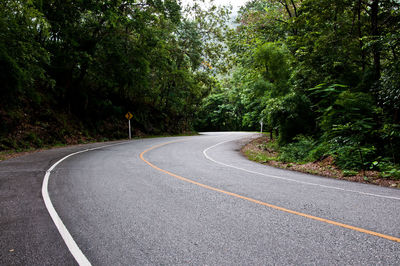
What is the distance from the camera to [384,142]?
8625mm

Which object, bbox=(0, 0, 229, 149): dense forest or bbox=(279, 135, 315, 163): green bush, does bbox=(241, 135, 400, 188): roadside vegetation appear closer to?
bbox=(279, 135, 315, 163): green bush

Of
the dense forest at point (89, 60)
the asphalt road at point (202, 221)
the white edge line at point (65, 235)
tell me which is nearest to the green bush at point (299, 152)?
the asphalt road at point (202, 221)

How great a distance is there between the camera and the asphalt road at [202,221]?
290 centimetres

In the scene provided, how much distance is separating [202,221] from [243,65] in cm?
1783

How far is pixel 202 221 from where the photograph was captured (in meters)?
3.89

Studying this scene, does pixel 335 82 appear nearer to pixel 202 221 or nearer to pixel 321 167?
pixel 321 167

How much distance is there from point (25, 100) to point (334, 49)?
68.2ft

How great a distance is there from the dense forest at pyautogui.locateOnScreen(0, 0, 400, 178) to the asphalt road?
161 inches

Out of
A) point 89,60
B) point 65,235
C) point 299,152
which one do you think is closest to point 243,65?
point 299,152

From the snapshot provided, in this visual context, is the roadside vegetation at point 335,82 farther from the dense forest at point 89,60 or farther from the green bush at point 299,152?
the dense forest at point 89,60

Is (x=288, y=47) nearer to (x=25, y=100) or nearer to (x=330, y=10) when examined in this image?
(x=330, y=10)

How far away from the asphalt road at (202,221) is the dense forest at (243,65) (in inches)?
161

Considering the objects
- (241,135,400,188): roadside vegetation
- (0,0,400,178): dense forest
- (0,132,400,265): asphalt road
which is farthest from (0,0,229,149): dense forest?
(241,135,400,188): roadside vegetation

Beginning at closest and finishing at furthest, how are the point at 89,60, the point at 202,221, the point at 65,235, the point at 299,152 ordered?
the point at 65,235, the point at 202,221, the point at 299,152, the point at 89,60
